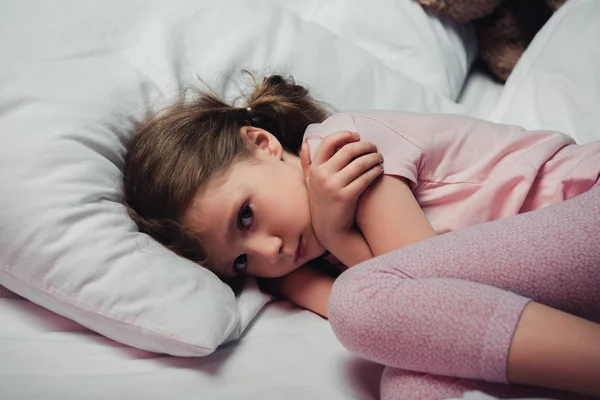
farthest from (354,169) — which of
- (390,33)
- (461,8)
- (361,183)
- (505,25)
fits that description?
(505,25)

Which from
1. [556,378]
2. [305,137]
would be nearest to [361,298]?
[556,378]

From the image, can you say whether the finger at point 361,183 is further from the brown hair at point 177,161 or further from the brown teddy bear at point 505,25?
the brown teddy bear at point 505,25

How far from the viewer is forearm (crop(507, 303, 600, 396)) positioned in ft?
2.12

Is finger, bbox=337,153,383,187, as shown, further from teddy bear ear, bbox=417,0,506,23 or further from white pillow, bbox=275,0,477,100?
teddy bear ear, bbox=417,0,506,23

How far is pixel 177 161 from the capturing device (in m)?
0.99

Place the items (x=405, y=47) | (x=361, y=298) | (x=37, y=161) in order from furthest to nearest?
(x=405, y=47) → (x=37, y=161) → (x=361, y=298)

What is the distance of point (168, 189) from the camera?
97 centimetres

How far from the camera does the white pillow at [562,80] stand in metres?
1.30

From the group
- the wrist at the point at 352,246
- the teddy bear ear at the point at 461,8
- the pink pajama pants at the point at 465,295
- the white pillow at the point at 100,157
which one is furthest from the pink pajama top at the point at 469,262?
the teddy bear ear at the point at 461,8

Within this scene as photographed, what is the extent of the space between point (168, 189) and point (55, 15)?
41 centimetres

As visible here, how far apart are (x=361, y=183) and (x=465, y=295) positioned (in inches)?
10.5

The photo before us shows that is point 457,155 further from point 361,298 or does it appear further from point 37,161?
point 37,161

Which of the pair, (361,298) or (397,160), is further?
(397,160)

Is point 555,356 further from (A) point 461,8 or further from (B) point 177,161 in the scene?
(A) point 461,8
